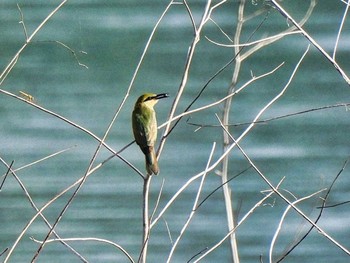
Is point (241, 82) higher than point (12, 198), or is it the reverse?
point (241, 82)

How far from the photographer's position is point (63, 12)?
7621mm

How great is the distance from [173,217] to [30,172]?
1.05 meters

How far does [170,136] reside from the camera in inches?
267

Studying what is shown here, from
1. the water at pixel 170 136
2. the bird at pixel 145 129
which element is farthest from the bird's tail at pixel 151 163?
the water at pixel 170 136

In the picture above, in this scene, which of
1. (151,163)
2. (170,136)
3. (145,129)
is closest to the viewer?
(151,163)

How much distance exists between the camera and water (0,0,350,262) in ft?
20.5

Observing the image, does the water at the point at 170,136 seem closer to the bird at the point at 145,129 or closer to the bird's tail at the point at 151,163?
the bird at the point at 145,129

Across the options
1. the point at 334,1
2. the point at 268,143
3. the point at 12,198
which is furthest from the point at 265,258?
the point at 334,1

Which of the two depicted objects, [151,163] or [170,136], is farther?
[170,136]

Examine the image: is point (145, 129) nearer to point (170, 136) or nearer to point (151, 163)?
point (151, 163)

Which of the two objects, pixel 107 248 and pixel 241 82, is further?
pixel 241 82

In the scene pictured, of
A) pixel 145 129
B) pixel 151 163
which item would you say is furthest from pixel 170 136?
pixel 151 163

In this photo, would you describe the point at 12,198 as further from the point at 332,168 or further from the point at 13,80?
the point at 332,168

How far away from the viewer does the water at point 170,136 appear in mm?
6238
